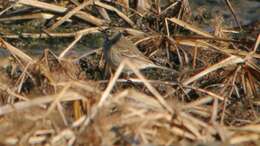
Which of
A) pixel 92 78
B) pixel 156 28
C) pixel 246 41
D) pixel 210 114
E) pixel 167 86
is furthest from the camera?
pixel 156 28

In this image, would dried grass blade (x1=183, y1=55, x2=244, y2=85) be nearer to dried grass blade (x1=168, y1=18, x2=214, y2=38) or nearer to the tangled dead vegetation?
the tangled dead vegetation

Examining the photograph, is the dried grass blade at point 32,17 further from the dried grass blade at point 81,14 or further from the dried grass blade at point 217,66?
the dried grass blade at point 217,66

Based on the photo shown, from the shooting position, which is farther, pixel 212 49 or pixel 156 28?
pixel 156 28

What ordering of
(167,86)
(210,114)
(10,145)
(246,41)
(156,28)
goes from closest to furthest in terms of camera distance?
(10,145), (210,114), (167,86), (246,41), (156,28)

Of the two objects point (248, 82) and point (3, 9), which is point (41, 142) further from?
point (3, 9)

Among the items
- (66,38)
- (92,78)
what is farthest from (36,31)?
(92,78)

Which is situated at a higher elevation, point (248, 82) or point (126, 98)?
point (126, 98)

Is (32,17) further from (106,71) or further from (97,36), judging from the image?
(106,71)

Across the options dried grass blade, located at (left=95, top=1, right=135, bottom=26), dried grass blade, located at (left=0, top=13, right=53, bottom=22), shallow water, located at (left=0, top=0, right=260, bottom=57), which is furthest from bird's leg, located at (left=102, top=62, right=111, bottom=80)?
dried grass blade, located at (left=0, top=13, right=53, bottom=22)
